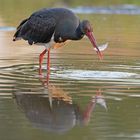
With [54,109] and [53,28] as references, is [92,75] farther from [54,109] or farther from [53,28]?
[54,109]

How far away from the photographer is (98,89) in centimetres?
1151

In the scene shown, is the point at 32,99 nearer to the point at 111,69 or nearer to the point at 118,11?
the point at 111,69

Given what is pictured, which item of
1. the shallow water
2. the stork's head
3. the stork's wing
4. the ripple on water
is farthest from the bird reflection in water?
the stork's wing

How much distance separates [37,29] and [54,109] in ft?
13.9

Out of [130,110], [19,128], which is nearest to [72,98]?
[130,110]

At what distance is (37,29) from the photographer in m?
14.0

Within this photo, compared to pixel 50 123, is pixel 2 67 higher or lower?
lower

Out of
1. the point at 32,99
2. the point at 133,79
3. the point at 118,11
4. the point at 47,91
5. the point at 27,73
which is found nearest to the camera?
the point at 32,99

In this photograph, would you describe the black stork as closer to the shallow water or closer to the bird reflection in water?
the shallow water

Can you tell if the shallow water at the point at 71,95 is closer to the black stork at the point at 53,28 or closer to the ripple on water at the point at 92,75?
the ripple on water at the point at 92,75

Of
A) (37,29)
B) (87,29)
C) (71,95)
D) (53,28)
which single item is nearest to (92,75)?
(87,29)

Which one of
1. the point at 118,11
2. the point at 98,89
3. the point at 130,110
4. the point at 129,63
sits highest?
the point at 130,110

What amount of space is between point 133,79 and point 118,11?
20.7m

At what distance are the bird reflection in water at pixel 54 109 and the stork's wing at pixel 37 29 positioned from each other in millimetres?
2186
